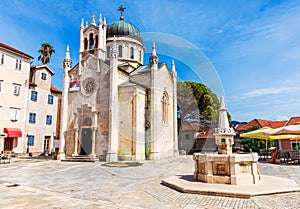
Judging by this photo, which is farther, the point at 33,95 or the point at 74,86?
the point at 33,95

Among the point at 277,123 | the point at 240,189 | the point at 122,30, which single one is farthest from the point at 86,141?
the point at 277,123

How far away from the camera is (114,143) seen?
69.3 feet

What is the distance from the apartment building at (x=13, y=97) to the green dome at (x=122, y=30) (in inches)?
475

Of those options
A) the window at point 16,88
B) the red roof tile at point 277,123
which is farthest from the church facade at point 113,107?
the red roof tile at point 277,123

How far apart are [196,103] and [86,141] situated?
786 inches

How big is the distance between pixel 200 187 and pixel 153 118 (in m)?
14.3

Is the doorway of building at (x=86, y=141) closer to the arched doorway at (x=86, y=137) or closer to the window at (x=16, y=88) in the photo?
the arched doorway at (x=86, y=137)

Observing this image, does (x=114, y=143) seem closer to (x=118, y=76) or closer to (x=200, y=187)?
(x=118, y=76)

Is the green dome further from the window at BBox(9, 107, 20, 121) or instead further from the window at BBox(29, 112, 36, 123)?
the window at BBox(9, 107, 20, 121)

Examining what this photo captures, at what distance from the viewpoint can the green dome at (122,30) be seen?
30.0 m

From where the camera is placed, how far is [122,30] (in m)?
30.1

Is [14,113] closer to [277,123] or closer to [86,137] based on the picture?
[86,137]

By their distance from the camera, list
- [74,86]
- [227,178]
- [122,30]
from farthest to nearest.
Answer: [122,30] < [74,86] < [227,178]

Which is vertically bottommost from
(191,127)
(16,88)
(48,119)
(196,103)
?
(191,127)
